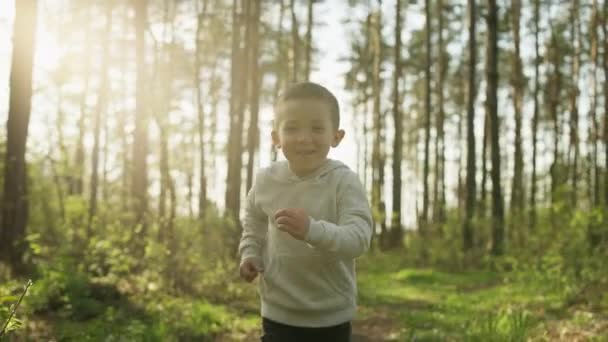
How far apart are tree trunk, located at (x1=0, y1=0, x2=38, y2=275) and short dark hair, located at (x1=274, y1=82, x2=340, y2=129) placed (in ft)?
25.3

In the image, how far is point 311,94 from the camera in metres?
2.70

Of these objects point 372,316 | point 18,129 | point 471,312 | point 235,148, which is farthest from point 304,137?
point 235,148

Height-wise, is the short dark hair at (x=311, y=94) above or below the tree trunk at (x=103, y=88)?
below

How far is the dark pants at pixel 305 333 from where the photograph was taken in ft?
9.11

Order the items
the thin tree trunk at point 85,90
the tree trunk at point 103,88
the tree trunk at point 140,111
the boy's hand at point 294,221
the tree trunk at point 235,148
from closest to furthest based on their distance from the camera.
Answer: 1. the boy's hand at point 294,221
2. the tree trunk at point 140,111
3. the tree trunk at point 235,148
4. the tree trunk at point 103,88
5. the thin tree trunk at point 85,90

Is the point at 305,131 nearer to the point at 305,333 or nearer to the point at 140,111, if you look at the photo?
the point at 305,333

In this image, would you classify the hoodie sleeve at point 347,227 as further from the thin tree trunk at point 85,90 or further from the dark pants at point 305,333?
the thin tree trunk at point 85,90

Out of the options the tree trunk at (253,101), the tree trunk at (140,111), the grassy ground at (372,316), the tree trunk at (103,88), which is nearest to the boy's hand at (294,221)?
the grassy ground at (372,316)

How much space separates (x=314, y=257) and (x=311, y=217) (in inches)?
8.1

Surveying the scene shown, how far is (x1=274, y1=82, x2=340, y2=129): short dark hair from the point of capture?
2.70 m

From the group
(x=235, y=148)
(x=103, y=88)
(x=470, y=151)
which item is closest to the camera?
(x=235, y=148)

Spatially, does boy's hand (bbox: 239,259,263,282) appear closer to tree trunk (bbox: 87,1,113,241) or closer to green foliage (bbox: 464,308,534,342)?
green foliage (bbox: 464,308,534,342)

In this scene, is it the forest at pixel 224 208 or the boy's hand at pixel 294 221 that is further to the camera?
the forest at pixel 224 208

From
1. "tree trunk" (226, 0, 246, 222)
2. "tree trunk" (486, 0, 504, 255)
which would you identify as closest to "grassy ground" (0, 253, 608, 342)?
"tree trunk" (226, 0, 246, 222)
